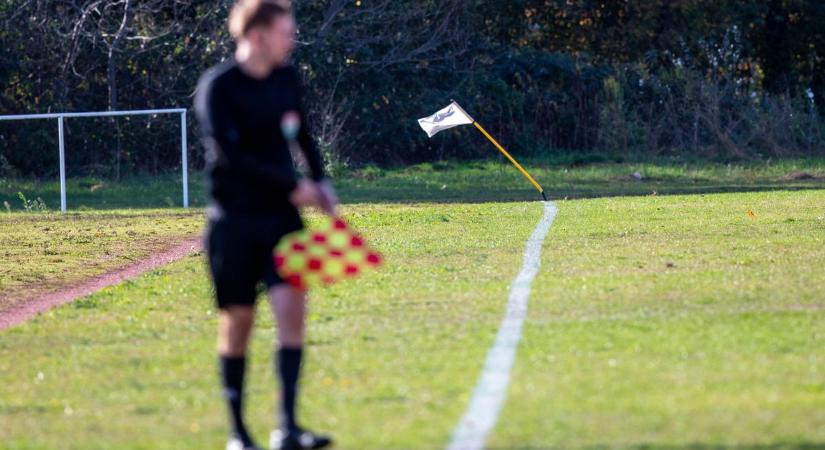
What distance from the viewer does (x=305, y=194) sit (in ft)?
18.3

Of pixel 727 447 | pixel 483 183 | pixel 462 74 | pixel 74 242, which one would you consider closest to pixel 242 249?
pixel 727 447

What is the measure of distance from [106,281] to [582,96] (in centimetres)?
2562

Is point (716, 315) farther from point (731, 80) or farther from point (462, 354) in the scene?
point (731, 80)

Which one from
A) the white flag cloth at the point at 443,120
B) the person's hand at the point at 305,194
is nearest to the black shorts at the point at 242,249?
the person's hand at the point at 305,194

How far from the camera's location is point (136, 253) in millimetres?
17094

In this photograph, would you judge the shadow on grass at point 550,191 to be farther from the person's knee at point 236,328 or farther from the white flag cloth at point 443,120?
the person's knee at point 236,328

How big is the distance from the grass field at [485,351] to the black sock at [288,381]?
0.28m

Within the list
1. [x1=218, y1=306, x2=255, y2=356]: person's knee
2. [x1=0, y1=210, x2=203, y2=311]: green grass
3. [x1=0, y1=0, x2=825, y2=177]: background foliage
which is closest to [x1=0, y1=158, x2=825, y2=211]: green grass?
[x1=0, y1=0, x2=825, y2=177]: background foliage

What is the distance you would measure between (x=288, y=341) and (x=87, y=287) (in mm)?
8324

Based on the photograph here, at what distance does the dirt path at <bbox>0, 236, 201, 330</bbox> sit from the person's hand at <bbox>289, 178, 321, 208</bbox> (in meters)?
5.88

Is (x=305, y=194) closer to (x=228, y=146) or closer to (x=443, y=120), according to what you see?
(x=228, y=146)

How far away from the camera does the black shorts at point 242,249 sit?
5633mm

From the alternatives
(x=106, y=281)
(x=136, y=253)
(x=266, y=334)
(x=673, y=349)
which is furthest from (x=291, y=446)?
(x=136, y=253)

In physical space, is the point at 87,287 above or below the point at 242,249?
below
